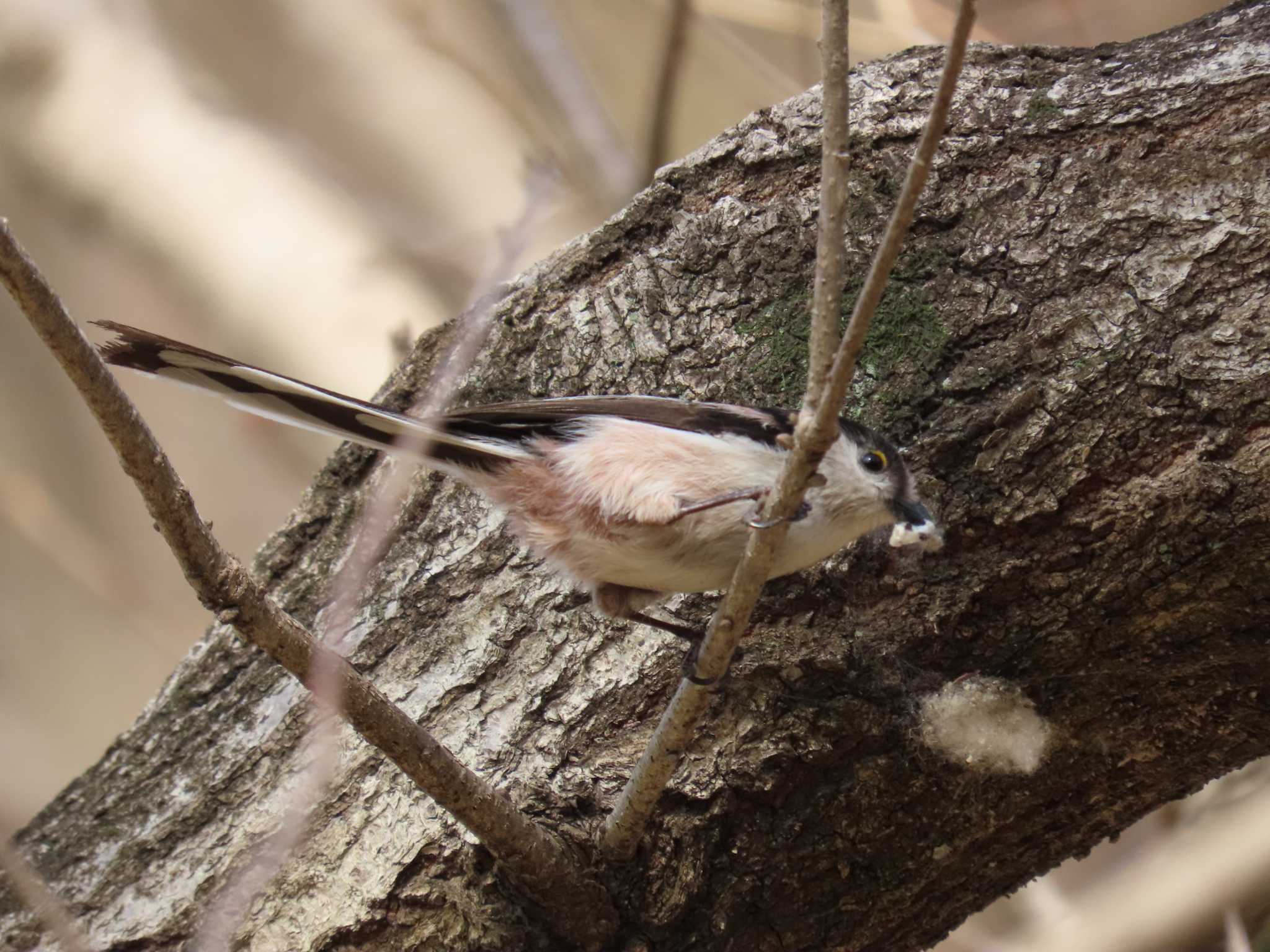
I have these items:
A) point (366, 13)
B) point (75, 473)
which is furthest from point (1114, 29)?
point (75, 473)

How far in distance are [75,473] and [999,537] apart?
5.66 metres

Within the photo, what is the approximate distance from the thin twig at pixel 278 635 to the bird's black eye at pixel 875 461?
0.91 metres

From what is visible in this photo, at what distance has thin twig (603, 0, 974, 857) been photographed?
1.35 m

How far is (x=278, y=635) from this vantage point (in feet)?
5.06

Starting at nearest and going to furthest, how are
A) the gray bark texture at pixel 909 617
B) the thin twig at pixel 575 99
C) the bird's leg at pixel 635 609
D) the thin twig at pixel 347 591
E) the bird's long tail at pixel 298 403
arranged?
the thin twig at pixel 347 591 → the bird's long tail at pixel 298 403 → the gray bark texture at pixel 909 617 → the bird's leg at pixel 635 609 → the thin twig at pixel 575 99

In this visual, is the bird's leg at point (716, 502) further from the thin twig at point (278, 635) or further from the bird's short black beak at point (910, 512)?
the thin twig at point (278, 635)

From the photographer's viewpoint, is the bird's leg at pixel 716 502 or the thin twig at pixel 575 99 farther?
the thin twig at pixel 575 99

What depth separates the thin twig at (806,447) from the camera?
→ 4.42ft

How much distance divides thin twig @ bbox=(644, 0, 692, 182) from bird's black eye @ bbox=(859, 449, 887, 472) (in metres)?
2.59

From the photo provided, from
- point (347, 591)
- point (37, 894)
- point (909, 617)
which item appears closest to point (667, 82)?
point (909, 617)

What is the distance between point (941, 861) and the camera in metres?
2.14

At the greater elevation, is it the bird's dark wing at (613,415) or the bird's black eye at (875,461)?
the bird's dark wing at (613,415)

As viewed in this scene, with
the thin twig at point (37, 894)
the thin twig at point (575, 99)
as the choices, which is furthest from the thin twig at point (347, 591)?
the thin twig at point (575, 99)

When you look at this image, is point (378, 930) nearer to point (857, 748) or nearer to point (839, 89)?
point (857, 748)
